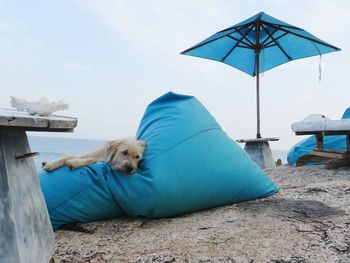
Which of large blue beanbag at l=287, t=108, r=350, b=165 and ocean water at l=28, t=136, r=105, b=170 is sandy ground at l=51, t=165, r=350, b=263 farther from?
large blue beanbag at l=287, t=108, r=350, b=165

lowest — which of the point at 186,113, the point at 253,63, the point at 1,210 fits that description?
the point at 1,210

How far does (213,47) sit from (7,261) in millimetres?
7238

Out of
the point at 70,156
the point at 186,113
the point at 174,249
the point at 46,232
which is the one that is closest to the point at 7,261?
the point at 46,232

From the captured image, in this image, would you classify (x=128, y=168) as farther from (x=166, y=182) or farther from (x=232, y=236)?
(x=232, y=236)

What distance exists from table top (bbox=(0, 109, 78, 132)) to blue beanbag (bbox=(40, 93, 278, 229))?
2.65 feet

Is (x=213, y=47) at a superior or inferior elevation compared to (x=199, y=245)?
superior

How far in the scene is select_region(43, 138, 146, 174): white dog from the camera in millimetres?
2715

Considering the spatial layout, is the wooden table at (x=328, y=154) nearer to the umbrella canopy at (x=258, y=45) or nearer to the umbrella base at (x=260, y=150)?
the umbrella base at (x=260, y=150)

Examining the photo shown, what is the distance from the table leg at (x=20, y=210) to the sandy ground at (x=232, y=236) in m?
0.23

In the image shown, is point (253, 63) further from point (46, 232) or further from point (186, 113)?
point (46, 232)

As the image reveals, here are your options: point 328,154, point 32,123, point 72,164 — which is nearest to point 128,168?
point 72,164

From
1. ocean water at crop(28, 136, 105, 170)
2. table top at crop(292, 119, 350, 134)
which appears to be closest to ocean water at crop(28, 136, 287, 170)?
ocean water at crop(28, 136, 105, 170)

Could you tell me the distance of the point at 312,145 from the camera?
6.32 m

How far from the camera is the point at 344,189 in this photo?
3082mm
